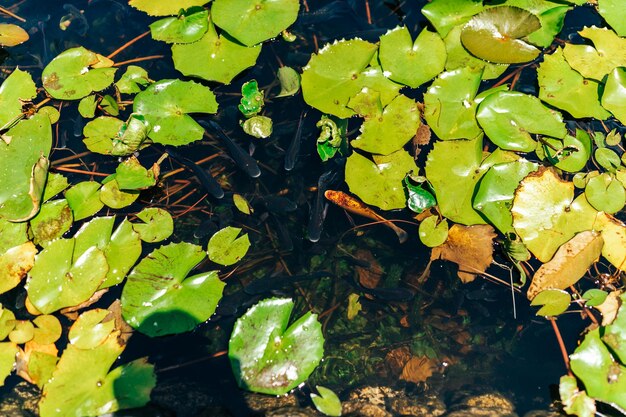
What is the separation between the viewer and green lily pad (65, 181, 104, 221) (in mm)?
2918

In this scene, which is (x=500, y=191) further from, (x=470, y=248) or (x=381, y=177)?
(x=381, y=177)

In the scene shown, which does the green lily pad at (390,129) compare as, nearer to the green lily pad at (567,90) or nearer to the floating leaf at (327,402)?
the green lily pad at (567,90)

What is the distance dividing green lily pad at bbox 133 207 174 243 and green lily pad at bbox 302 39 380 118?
1.07 metres

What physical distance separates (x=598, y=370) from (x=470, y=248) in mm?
814

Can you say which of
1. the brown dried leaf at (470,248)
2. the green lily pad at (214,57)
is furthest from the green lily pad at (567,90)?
the green lily pad at (214,57)

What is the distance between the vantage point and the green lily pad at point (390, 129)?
294cm

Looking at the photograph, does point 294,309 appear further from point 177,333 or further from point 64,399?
point 64,399

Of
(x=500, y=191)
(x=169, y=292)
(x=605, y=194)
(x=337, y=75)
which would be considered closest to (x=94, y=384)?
(x=169, y=292)

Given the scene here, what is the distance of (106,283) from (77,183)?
739 mm

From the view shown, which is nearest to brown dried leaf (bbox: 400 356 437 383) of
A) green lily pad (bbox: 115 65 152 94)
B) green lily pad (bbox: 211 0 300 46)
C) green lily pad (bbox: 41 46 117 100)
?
green lily pad (bbox: 211 0 300 46)

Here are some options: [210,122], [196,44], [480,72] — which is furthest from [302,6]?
[480,72]

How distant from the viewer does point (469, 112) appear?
2.97 meters

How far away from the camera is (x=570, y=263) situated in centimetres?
262

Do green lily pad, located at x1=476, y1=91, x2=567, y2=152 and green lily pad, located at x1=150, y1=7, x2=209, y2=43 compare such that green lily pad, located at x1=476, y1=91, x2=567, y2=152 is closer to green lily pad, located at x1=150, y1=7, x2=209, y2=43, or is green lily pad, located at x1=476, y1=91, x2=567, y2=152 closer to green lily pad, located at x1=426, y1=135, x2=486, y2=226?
green lily pad, located at x1=426, y1=135, x2=486, y2=226
